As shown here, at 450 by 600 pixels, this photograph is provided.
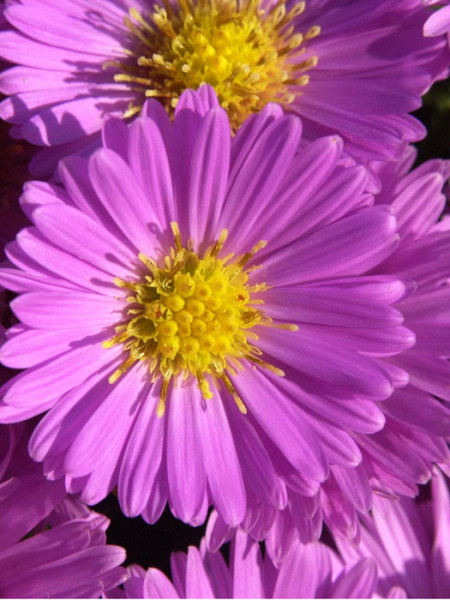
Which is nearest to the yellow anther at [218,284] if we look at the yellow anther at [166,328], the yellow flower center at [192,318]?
the yellow flower center at [192,318]

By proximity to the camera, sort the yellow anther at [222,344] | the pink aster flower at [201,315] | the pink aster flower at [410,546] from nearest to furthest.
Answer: the pink aster flower at [201,315]
the yellow anther at [222,344]
the pink aster flower at [410,546]

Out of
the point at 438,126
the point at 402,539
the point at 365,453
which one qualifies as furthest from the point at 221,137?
the point at 402,539

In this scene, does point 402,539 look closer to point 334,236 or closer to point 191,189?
point 334,236

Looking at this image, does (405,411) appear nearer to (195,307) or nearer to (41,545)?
(195,307)

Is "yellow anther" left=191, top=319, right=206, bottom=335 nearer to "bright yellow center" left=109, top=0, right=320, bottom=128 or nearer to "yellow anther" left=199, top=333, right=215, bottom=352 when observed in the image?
"yellow anther" left=199, top=333, right=215, bottom=352

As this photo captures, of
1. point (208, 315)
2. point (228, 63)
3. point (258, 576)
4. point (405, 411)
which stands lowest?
point (258, 576)

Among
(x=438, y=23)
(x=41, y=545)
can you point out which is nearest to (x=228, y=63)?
(x=438, y=23)

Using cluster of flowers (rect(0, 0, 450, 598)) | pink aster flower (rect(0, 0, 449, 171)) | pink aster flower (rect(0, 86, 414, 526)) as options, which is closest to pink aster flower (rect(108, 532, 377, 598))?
cluster of flowers (rect(0, 0, 450, 598))

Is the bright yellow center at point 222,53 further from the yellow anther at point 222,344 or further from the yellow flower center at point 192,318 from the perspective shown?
the yellow anther at point 222,344
